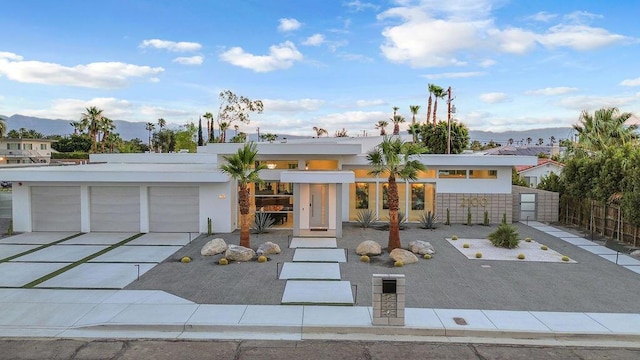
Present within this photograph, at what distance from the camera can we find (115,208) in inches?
787

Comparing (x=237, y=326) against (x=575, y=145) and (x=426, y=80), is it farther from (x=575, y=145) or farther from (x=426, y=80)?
(x=426, y=80)

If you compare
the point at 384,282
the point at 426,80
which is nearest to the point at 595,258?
the point at 384,282

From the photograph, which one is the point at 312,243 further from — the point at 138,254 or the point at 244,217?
the point at 138,254

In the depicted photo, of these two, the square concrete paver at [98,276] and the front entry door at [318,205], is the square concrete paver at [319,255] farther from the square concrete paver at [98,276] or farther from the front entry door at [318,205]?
the square concrete paver at [98,276]

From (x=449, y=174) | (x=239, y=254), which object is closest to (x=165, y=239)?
(x=239, y=254)

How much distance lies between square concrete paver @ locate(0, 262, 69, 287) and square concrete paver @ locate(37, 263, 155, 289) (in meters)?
0.66

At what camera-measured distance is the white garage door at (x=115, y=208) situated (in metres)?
20.0

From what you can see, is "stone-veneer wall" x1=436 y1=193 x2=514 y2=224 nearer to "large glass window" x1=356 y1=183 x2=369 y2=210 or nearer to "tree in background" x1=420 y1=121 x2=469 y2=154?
"large glass window" x1=356 y1=183 x2=369 y2=210

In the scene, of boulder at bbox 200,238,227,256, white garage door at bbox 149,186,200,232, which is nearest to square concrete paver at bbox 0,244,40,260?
white garage door at bbox 149,186,200,232

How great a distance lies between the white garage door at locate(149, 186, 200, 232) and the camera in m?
19.9

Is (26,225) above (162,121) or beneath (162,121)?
beneath

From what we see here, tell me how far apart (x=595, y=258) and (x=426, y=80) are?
4083cm

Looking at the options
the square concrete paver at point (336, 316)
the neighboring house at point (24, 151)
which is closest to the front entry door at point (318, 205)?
the square concrete paver at point (336, 316)

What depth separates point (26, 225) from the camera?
19875 mm
